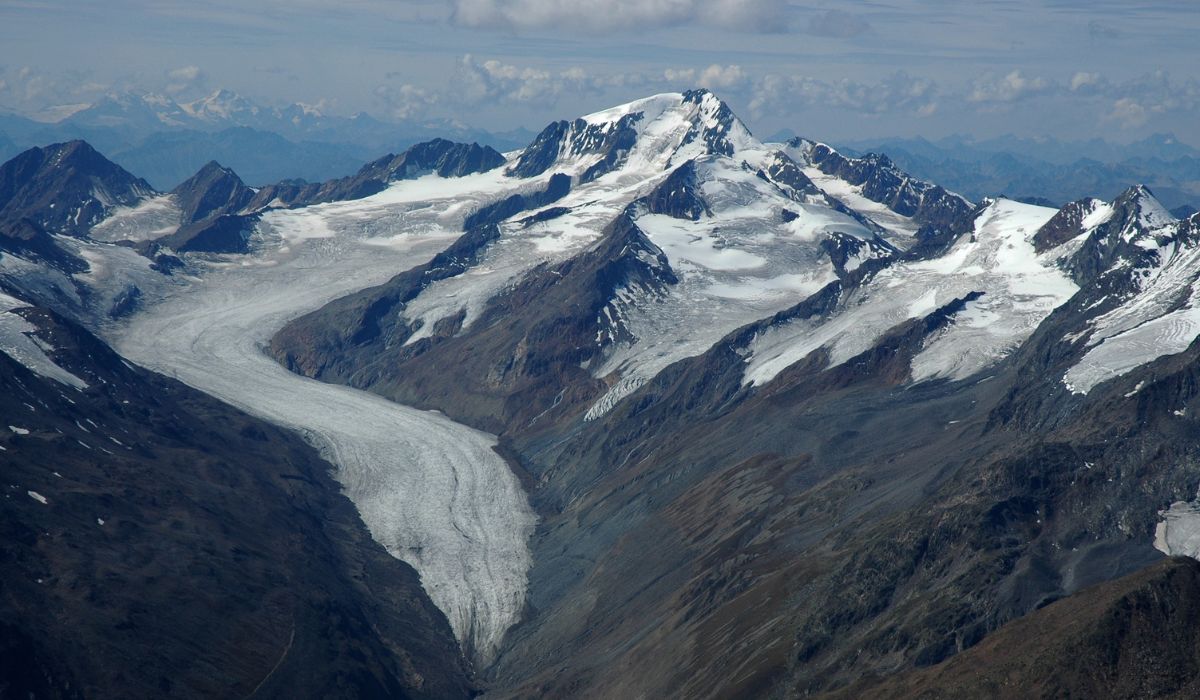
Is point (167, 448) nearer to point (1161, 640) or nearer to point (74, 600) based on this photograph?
point (74, 600)

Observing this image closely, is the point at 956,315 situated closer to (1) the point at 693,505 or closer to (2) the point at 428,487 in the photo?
(1) the point at 693,505

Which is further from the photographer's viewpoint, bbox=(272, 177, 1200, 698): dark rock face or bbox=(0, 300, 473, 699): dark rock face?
bbox=(0, 300, 473, 699): dark rock face

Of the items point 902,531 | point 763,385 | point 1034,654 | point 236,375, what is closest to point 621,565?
point 902,531

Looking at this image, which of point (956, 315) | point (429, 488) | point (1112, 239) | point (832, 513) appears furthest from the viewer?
point (1112, 239)

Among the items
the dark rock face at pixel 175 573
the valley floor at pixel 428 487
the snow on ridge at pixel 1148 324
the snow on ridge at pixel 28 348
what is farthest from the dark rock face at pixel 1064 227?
the snow on ridge at pixel 28 348

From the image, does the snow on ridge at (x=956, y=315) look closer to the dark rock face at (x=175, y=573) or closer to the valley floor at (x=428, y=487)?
the valley floor at (x=428, y=487)

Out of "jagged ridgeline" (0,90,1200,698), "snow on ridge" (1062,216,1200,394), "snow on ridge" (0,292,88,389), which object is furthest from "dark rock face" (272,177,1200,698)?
"snow on ridge" (0,292,88,389)

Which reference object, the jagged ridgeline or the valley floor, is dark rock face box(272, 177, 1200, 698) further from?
the valley floor

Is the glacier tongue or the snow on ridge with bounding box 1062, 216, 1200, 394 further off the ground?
the snow on ridge with bounding box 1062, 216, 1200, 394

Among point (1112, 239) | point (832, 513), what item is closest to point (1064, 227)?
point (1112, 239)
